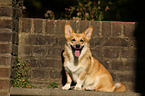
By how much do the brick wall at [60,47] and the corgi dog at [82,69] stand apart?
0.51 meters

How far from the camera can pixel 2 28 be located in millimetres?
4297

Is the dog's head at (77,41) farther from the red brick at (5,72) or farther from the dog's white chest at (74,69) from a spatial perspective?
the red brick at (5,72)

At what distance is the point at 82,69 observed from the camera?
4301 mm

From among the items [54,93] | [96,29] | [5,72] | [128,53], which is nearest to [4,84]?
[5,72]

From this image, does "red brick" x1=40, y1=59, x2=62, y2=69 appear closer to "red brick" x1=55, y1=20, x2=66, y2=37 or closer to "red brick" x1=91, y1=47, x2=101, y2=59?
"red brick" x1=55, y1=20, x2=66, y2=37

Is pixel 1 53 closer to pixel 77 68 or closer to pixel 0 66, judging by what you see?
pixel 0 66

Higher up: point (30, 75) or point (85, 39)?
point (85, 39)

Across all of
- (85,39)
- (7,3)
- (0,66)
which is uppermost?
(7,3)

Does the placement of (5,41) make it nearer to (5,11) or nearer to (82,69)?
(5,11)

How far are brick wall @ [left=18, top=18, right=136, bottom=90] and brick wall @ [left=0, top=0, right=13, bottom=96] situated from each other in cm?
63

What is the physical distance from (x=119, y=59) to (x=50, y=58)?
1.52 metres

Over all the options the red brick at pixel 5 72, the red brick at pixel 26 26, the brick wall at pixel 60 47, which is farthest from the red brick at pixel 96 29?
the red brick at pixel 5 72

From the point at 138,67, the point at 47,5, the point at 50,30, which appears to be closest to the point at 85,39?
the point at 50,30

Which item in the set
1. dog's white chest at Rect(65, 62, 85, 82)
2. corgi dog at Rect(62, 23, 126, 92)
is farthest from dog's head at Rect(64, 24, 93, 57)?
dog's white chest at Rect(65, 62, 85, 82)
